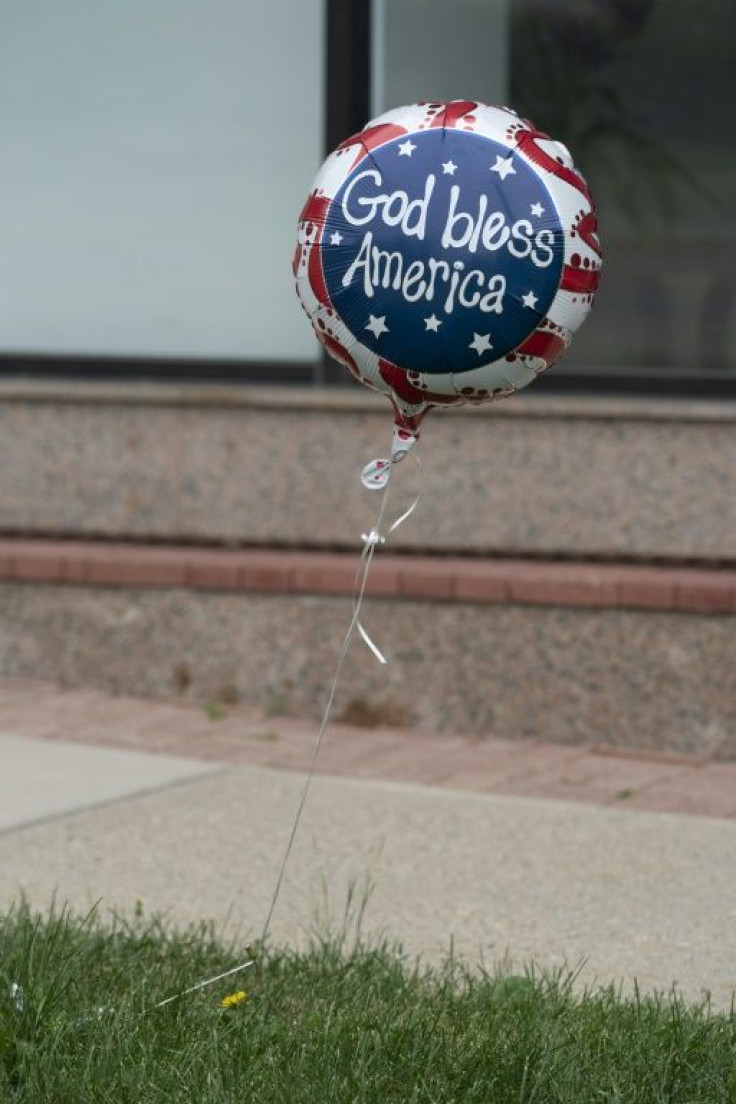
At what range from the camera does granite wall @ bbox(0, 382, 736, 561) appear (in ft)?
21.7

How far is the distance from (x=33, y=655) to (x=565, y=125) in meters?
2.76

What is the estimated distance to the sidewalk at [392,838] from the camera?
4.48 metres

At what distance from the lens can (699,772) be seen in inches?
243

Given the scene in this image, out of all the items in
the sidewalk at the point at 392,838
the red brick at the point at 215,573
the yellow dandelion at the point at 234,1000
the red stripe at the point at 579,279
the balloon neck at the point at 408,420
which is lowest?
the sidewalk at the point at 392,838

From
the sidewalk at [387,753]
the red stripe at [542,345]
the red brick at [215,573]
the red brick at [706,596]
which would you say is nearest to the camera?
the red stripe at [542,345]

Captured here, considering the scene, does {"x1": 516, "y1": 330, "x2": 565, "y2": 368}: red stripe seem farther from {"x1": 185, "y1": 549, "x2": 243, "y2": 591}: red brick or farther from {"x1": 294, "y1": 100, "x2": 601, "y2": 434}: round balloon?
{"x1": 185, "y1": 549, "x2": 243, "y2": 591}: red brick

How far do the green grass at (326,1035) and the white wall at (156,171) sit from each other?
3.89 meters

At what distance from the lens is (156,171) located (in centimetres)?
768

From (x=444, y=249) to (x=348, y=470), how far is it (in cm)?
320

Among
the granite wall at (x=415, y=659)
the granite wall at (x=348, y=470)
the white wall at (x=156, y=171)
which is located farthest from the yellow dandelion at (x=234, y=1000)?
the white wall at (x=156, y=171)

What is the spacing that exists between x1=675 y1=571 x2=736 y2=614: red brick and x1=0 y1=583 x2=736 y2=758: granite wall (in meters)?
0.05

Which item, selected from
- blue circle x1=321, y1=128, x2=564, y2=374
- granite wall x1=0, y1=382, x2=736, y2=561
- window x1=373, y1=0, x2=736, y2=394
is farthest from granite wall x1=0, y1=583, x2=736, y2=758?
blue circle x1=321, y1=128, x2=564, y2=374

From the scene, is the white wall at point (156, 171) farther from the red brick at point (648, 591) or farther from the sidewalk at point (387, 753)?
the red brick at point (648, 591)

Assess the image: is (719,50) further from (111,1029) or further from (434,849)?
(111,1029)
